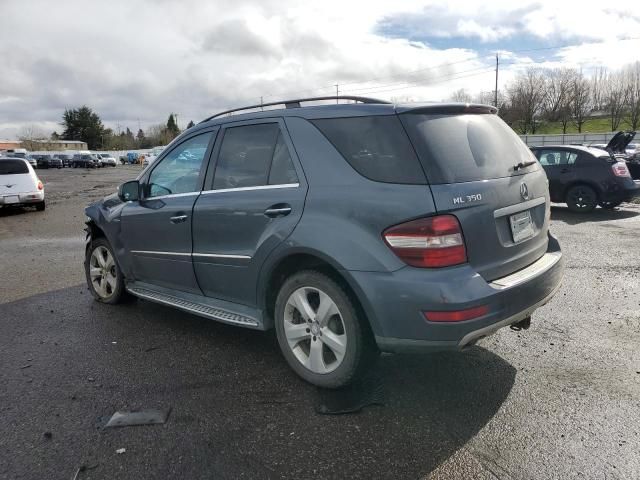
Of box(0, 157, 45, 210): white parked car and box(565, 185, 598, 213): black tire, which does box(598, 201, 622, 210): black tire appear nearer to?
box(565, 185, 598, 213): black tire

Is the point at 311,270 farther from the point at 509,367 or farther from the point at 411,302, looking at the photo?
the point at 509,367

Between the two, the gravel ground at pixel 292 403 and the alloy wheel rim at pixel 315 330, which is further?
the alloy wheel rim at pixel 315 330

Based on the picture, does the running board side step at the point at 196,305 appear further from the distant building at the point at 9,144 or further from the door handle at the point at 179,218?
the distant building at the point at 9,144

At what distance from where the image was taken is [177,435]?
9.41ft

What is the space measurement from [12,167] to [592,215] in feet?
49.4

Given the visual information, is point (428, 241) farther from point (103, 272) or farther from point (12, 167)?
point (12, 167)

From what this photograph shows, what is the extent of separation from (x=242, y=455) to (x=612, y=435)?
1958 mm

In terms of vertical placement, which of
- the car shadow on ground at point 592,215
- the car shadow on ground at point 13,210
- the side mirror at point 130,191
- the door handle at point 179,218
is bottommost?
the car shadow on ground at point 592,215

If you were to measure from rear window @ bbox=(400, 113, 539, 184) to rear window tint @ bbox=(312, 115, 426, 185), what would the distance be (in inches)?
2.4

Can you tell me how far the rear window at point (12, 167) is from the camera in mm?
14500

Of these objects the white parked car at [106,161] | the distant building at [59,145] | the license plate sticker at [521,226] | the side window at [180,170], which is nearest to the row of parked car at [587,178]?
the license plate sticker at [521,226]

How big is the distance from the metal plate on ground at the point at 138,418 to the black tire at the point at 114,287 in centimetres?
227

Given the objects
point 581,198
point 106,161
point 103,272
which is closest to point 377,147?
point 103,272

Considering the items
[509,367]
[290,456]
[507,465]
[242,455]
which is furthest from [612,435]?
[242,455]
